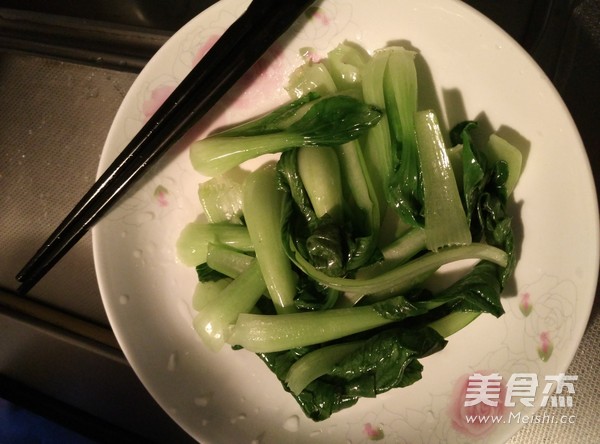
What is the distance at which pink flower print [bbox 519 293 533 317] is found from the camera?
1.27m

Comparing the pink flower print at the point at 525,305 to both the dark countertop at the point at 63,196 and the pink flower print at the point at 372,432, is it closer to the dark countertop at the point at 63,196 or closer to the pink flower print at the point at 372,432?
the pink flower print at the point at 372,432

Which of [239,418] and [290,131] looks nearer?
[290,131]

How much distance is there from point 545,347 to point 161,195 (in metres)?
1.15

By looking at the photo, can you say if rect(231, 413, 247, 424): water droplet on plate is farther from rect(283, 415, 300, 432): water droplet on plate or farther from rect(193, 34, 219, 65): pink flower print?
rect(193, 34, 219, 65): pink flower print

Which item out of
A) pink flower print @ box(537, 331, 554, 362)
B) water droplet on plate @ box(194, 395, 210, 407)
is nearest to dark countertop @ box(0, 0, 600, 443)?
water droplet on plate @ box(194, 395, 210, 407)

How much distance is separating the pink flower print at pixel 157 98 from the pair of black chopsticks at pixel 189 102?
115 millimetres

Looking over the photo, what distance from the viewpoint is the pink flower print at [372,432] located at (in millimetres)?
1394

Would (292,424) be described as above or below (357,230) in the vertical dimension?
below

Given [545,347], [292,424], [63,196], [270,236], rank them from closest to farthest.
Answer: [545,347], [270,236], [292,424], [63,196]

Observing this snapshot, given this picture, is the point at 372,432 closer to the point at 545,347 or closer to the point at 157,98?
the point at 545,347

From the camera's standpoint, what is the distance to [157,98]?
4.73 feet

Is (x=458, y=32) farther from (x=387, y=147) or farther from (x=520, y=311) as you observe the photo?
(x=520, y=311)

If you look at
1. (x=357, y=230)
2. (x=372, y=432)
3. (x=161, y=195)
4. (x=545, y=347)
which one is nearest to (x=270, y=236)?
(x=357, y=230)

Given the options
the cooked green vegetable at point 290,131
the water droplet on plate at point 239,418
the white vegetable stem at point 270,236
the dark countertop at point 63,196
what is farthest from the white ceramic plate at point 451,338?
the dark countertop at point 63,196
